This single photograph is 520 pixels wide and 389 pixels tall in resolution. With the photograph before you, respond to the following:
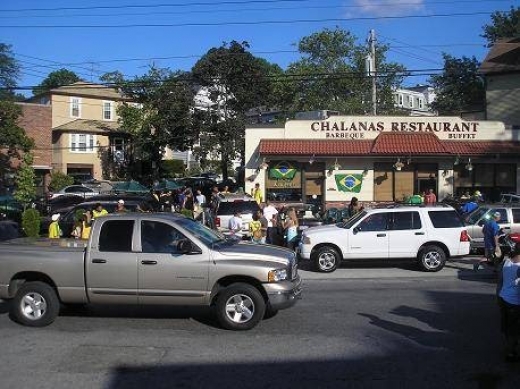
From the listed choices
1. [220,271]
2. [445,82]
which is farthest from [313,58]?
[220,271]

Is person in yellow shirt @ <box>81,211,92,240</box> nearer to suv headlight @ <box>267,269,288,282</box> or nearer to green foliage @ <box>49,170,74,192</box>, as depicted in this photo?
suv headlight @ <box>267,269,288,282</box>

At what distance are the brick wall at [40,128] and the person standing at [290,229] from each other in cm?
3566

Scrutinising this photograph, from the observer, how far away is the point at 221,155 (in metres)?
46.6

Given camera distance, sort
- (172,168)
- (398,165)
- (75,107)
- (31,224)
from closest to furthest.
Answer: (31,224) < (398,165) < (75,107) < (172,168)

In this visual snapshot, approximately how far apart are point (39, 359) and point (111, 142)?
154ft

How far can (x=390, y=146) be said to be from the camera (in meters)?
27.1

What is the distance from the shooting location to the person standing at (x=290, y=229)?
55.3 ft

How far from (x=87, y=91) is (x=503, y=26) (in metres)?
44.9

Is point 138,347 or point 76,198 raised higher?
point 76,198

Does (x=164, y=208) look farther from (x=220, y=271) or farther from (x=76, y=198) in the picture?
(x=220, y=271)

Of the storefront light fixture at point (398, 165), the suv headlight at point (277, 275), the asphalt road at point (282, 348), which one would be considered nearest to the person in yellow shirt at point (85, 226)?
the asphalt road at point (282, 348)

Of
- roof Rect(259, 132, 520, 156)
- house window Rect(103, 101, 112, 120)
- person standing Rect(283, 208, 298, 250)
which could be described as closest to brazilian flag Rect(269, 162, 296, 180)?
roof Rect(259, 132, 520, 156)

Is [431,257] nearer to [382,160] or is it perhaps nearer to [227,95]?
[382,160]

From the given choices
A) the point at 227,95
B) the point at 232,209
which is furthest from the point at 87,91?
the point at 232,209
